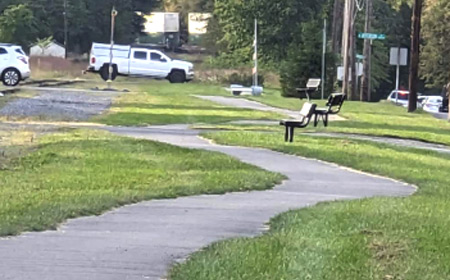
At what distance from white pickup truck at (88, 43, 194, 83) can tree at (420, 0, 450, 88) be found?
23.3 meters

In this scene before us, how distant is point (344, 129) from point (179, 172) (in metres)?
11.9

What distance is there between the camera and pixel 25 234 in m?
9.55

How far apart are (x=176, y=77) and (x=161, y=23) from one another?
131ft

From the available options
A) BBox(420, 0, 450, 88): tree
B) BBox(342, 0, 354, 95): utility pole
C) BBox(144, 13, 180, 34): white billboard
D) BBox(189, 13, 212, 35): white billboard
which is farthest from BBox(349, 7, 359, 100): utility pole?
BBox(189, 13, 212, 35): white billboard

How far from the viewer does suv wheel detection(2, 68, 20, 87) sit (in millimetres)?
43125

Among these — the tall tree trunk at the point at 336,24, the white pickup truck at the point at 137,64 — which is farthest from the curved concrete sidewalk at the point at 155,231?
the tall tree trunk at the point at 336,24

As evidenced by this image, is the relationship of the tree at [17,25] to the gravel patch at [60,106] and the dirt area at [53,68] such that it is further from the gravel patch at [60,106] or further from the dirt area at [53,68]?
the gravel patch at [60,106]

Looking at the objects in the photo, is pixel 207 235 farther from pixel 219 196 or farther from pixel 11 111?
pixel 11 111

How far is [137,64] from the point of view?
192 feet

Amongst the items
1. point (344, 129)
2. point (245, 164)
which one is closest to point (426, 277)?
point (245, 164)

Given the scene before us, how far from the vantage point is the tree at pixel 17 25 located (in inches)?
2960

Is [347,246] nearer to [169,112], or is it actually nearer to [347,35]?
[169,112]

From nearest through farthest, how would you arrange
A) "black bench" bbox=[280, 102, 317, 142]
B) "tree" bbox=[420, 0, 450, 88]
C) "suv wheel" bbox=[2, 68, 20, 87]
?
1. "black bench" bbox=[280, 102, 317, 142]
2. "suv wheel" bbox=[2, 68, 20, 87]
3. "tree" bbox=[420, 0, 450, 88]

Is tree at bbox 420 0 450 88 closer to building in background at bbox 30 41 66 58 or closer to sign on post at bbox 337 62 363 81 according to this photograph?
sign on post at bbox 337 62 363 81
